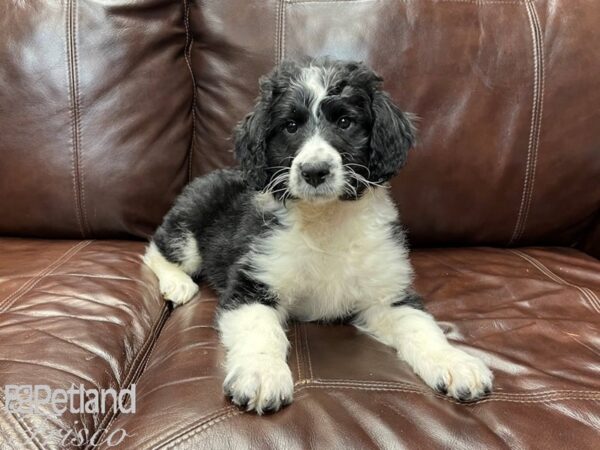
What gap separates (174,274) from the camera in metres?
2.10

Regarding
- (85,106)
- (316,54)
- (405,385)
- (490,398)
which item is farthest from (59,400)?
(316,54)

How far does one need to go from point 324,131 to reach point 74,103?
121 cm

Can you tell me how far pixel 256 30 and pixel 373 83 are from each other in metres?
0.69

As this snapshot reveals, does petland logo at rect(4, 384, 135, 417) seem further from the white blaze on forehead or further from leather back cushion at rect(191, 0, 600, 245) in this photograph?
leather back cushion at rect(191, 0, 600, 245)

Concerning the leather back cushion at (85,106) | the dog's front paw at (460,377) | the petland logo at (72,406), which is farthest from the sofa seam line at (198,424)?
the leather back cushion at (85,106)

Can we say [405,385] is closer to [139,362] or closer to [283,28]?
[139,362]

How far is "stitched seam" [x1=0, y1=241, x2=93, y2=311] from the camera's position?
1729 millimetres

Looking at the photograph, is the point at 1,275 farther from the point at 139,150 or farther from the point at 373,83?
the point at 373,83

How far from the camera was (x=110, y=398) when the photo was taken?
139cm

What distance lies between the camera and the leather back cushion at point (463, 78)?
87.0 inches

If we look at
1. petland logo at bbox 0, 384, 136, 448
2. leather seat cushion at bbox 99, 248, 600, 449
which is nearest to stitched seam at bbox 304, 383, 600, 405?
leather seat cushion at bbox 99, 248, 600, 449

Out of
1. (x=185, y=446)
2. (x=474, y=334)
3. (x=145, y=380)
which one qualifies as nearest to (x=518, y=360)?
(x=474, y=334)

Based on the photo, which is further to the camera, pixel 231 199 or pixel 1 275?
pixel 231 199

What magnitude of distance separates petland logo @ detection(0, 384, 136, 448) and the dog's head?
0.80 meters
